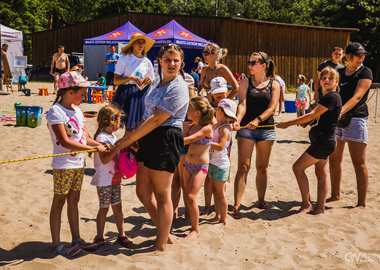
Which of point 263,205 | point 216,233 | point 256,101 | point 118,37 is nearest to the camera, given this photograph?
point 216,233

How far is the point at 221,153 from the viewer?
412 cm

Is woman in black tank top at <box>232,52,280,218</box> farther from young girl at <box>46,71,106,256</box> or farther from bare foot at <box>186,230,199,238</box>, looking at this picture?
young girl at <box>46,71,106,256</box>

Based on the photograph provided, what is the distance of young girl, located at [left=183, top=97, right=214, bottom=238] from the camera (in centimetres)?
371

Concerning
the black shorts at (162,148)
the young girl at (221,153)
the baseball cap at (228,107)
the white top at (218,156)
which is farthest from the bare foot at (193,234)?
the baseball cap at (228,107)

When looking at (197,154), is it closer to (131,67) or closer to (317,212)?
(131,67)

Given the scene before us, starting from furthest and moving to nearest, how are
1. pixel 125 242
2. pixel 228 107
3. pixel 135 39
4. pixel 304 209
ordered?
pixel 304 209
pixel 135 39
pixel 228 107
pixel 125 242

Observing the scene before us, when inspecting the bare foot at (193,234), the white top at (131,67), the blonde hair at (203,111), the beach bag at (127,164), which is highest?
the white top at (131,67)

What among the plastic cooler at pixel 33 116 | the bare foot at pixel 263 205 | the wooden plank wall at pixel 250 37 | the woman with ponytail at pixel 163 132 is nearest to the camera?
the woman with ponytail at pixel 163 132

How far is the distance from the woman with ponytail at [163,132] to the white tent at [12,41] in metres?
16.7

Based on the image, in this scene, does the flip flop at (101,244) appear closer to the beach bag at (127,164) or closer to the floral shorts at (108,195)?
the floral shorts at (108,195)

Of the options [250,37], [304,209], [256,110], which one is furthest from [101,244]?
[250,37]

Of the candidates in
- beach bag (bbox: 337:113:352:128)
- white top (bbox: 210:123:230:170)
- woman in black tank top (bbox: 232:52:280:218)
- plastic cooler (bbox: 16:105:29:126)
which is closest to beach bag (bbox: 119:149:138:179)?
white top (bbox: 210:123:230:170)

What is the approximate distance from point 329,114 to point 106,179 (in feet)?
8.98

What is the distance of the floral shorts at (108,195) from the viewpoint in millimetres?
3346
